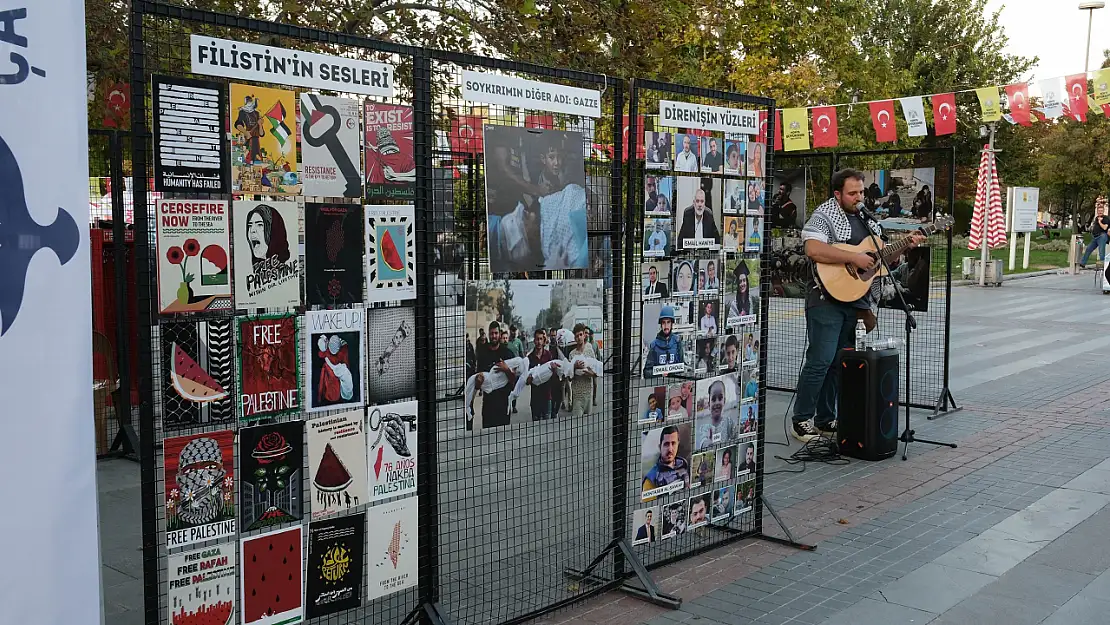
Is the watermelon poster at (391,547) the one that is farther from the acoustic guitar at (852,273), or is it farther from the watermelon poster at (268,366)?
the acoustic guitar at (852,273)

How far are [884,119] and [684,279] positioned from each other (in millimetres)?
10425

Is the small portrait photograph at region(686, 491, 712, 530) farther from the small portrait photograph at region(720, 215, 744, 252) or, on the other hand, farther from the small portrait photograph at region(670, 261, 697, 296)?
the small portrait photograph at region(720, 215, 744, 252)

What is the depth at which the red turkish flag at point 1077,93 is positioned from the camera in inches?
487

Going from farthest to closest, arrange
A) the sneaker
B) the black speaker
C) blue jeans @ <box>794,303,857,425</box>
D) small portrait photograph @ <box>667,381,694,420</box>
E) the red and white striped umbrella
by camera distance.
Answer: the red and white striped umbrella → the sneaker → blue jeans @ <box>794,303,857,425</box> → the black speaker → small portrait photograph @ <box>667,381,694,420</box>

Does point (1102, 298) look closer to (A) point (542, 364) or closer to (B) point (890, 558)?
(B) point (890, 558)

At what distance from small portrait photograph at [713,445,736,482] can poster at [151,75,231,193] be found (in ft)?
10.5

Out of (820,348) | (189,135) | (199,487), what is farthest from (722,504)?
(189,135)

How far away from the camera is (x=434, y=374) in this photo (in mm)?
4121

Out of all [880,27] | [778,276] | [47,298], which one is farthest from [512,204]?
[880,27]

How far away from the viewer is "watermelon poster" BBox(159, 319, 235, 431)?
3.33 m

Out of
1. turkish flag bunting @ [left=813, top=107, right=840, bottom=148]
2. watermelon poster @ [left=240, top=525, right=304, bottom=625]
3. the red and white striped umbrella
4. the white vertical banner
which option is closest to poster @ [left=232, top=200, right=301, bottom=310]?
watermelon poster @ [left=240, top=525, right=304, bottom=625]

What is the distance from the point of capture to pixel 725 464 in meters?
5.60

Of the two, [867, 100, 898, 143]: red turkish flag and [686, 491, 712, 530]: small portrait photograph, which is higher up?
[867, 100, 898, 143]: red turkish flag

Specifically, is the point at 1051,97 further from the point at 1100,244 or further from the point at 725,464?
the point at 1100,244
